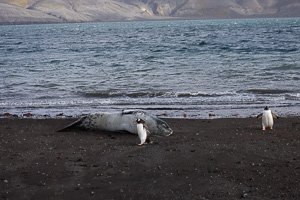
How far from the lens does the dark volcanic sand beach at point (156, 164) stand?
19.9 ft

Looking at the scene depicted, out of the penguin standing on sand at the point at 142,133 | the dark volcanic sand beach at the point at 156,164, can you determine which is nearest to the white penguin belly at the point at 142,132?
the penguin standing on sand at the point at 142,133

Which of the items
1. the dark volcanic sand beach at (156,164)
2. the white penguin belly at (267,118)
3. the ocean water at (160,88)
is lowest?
the ocean water at (160,88)

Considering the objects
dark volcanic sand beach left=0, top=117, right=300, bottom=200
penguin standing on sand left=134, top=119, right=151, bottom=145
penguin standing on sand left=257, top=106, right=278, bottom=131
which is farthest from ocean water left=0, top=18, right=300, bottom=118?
penguin standing on sand left=134, top=119, right=151, bottom=145

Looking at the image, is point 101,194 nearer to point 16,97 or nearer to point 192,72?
point 16,97

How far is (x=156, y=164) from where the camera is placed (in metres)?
7.25

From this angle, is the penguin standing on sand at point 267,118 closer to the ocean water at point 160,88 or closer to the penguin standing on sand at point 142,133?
the ocean water at point 160,88

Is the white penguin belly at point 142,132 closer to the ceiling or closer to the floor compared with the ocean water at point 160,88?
closer to the ceiling

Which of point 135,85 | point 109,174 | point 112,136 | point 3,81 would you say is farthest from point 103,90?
point 109,174

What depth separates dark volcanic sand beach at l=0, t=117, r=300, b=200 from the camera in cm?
606

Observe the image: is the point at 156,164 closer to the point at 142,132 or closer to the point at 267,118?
the point at 142,132

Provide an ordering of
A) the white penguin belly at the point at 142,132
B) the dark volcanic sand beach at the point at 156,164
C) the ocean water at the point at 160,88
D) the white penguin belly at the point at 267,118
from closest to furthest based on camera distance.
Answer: the dark volcanic sand beach at the point at 156,164, the white penguin belly at the point at 142,132, the white penguin belly at the point at 267,118, the ocean water at the point at 160,88

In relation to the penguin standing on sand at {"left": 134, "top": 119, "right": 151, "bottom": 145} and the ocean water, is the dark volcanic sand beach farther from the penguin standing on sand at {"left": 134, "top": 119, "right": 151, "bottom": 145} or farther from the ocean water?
the ocean water

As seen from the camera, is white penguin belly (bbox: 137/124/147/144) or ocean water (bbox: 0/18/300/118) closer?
white penguin belly (bbox: 137/124/147/144)

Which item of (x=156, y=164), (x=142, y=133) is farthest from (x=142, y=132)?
(x=156, y=164)
